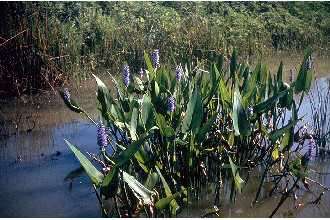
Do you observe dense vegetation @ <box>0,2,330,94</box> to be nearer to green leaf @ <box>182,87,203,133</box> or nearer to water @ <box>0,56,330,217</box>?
water @ <box>0,56,330,217</box>

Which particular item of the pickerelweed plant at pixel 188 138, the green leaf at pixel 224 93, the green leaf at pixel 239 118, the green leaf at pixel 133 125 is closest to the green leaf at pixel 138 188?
the pickerelweed plant at pixel 188 138

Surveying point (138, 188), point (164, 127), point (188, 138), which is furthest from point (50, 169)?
point (138, 188)

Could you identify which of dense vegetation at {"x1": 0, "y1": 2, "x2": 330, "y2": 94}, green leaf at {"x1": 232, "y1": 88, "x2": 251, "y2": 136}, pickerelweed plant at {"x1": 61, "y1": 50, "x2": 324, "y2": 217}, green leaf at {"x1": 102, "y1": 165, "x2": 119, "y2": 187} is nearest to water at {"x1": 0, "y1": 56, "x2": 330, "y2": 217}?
pickerelweed plant at {"x1": 61, "y1": 50, "x2": 324, "y2": 217}

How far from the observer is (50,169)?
10.4 ft

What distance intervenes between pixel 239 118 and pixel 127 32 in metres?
3.97

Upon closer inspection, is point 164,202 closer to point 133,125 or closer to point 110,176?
point 110,176

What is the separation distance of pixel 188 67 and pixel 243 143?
0.77 metres

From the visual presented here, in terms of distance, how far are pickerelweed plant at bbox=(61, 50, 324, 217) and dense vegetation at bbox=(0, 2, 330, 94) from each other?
1825 millimetres

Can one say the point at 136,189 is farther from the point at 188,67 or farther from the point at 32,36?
the point at 32,36

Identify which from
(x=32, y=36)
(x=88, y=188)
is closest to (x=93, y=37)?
(x=32, y=36)

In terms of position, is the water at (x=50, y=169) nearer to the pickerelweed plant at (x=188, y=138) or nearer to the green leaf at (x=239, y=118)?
the pickerelweed plant at (x=188, y=138)

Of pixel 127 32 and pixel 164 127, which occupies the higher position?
pixel 164 127

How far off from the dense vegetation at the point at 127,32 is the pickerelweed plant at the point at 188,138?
1825mm

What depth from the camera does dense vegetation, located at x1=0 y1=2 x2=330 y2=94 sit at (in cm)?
446
